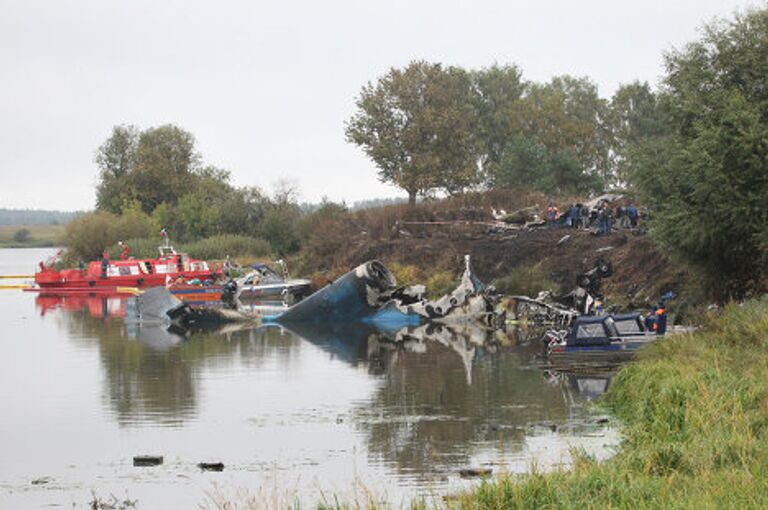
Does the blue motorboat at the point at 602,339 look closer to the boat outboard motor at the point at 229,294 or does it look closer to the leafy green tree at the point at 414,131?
the boat outboard motor at the point at 229,294

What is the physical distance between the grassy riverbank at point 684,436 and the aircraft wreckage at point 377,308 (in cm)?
2220

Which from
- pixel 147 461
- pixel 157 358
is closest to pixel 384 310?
pixel 157 358

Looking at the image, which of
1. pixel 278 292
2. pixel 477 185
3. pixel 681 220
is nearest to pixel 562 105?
pixel 477 185

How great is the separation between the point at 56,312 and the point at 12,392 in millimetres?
33706

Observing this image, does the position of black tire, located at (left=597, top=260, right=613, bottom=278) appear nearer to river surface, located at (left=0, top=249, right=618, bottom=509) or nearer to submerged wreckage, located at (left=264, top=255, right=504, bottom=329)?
submerged wreckage, located at (left=264, top=255, right=504, bottom=329)

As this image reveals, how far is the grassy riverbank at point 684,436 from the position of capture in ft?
53.7

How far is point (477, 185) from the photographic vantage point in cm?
10912

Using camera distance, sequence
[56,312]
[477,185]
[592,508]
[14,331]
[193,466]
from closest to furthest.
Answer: [592,508], [193,466], [14,331], [56,312], [477,185]

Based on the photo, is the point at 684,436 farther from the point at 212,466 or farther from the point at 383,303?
the point at 383,303

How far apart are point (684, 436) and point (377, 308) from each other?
37.8 meters

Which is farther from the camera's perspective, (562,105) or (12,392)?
(562,105)

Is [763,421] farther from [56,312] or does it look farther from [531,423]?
[56,312]

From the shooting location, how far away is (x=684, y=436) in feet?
69.6

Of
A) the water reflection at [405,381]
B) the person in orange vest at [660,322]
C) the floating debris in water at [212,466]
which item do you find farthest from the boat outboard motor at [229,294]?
the floating debris in water at [212,466]
